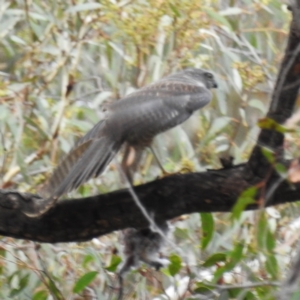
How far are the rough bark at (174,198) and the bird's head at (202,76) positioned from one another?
0.75 metres

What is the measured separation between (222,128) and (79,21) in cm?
81

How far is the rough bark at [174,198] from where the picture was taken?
6.85 feet

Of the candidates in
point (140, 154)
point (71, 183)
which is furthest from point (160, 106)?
point (71, 183)

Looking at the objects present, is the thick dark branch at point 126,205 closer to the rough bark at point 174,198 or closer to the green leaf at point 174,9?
the rough bark at point 174,198

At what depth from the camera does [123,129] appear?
2.51 meters

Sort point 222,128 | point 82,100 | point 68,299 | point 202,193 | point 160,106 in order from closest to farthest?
point 202,193
point 160,106
point 68,299
point 222,128
point 82,100

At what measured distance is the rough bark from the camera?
2.09 m

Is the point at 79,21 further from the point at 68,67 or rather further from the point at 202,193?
the point at 202,193

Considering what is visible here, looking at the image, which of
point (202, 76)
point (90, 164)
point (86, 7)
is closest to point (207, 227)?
point (90, 164)

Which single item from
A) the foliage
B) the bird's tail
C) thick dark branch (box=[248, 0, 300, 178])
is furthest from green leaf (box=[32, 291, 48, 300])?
thick dark branch (box=[248, 0, 300, 178])

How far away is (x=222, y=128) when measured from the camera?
3.56 metres

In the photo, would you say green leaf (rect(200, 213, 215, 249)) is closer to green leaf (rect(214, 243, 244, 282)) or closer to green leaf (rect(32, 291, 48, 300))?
green leaf (rect(214, 243, 244, 282))

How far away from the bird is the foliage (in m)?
0.29

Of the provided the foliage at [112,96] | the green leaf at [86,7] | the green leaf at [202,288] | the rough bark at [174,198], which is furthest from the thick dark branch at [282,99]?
the green leaf at [86,7]
